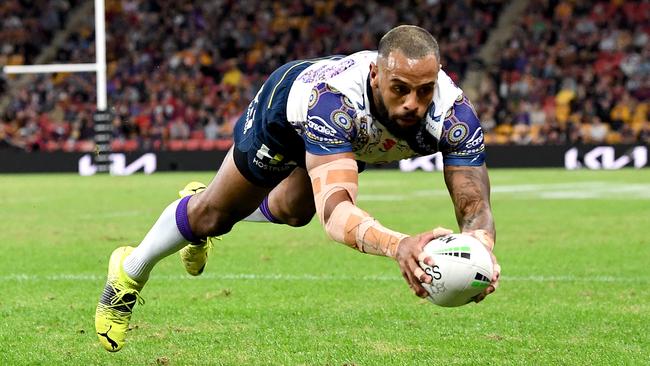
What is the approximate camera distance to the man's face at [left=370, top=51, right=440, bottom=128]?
455 centimetres

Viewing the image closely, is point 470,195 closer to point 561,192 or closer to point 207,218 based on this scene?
point 207,218

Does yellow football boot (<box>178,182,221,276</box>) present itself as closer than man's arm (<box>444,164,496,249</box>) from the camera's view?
No

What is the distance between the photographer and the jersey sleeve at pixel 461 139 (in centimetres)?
495

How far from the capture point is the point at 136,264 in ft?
19.7

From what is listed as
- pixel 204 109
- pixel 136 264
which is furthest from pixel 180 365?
pixel 204 109

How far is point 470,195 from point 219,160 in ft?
69.3

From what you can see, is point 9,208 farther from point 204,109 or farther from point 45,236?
point 204,109

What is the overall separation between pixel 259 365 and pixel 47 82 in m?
27.4

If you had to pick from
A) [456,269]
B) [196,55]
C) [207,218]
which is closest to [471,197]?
[456,269]

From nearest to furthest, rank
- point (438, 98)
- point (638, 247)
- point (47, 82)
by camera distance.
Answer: point (438, 98) → point (638, 247) → point (47, 82)

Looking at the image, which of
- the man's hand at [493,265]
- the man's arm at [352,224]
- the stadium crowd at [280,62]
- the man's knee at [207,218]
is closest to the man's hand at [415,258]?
the man's arm at [352,224]

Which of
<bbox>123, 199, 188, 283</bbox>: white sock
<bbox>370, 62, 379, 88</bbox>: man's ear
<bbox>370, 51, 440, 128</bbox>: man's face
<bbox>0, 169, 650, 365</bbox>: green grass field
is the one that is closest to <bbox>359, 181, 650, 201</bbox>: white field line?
<bbox>0, 169, 650, 365</bbox>: green grass field

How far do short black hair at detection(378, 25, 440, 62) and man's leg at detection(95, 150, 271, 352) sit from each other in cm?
135

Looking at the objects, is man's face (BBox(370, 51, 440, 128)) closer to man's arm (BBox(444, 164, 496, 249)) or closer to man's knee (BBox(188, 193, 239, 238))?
man's arm (BBox(444, 164, 496, 249))
